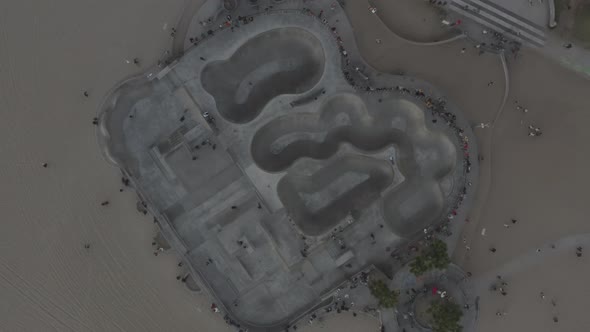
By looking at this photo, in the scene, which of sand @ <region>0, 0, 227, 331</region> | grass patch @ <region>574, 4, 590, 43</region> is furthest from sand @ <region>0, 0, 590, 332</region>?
grass patch @ <region>574, 4, 590, 43</region>

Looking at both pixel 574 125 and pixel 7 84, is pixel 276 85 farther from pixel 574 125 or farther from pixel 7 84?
pixel 574 125

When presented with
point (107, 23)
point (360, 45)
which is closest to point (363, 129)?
point (360, 45)

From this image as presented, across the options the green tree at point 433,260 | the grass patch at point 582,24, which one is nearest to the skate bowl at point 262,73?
the green tree at point 433,260

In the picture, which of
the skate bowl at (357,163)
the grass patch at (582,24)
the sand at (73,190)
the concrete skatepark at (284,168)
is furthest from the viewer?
the grass patch at (582,24)

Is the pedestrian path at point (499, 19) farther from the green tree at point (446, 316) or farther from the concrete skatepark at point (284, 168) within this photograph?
the green tree at point (446, 316)

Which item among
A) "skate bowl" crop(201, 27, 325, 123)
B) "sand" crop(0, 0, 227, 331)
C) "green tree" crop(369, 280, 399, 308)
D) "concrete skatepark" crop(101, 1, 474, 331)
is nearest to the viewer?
"green tree" crop(369, 280, 399, 308)

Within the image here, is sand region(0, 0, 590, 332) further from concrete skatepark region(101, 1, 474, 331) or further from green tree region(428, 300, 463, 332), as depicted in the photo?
green tree region(428, 300, 463, 332)
